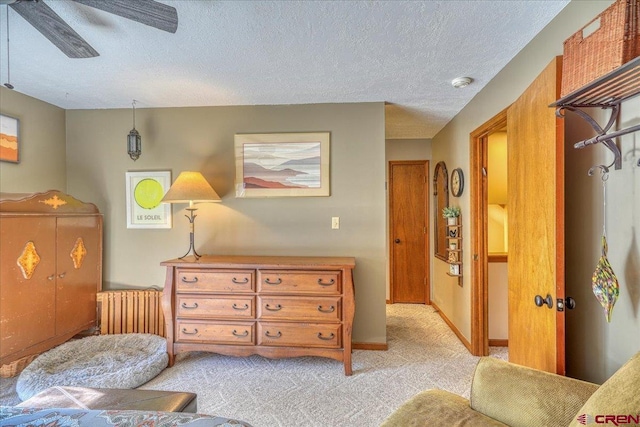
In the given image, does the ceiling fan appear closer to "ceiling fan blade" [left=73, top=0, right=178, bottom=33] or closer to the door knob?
"ceiling fan blade" [left=73, top=0, right=178, bottom=33]

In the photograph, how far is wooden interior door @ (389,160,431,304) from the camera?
4566mm

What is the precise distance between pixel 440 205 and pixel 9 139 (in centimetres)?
448

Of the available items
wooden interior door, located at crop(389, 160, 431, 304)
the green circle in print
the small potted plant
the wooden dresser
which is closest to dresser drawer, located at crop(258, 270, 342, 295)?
the wooden dresser

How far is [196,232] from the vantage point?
10.3 ft

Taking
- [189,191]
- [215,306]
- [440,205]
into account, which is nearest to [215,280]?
[215,306]

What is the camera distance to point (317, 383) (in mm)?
2379

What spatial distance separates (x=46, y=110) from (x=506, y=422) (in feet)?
14.0

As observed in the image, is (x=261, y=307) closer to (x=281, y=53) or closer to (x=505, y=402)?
(x=505, y=402)

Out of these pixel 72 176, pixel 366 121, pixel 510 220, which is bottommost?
pixel 510 220

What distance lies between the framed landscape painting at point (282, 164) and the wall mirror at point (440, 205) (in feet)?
5.40

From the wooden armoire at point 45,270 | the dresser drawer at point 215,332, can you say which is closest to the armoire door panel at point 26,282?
the wooden armoire at point 45,270

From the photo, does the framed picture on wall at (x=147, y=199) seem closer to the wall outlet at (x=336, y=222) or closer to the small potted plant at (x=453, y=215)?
the wall outlet at (x=336, y=222)

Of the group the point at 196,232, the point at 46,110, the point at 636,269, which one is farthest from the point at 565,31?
the point at 46,110

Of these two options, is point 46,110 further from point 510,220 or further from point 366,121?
point 510,220
